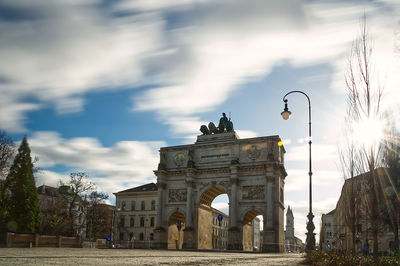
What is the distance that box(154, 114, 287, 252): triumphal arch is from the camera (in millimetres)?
53156

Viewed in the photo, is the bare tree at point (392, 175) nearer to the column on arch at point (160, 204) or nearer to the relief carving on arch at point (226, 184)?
the relief carving on arch at point (226, 184)

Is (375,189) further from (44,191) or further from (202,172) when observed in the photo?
(44,191)

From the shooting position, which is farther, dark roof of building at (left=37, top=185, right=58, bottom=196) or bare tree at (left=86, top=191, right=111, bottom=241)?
dark roof of building at (left=37, top=185, right=58, bottom=196)

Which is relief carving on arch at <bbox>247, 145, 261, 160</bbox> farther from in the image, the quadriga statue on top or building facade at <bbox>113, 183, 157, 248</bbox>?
building facade at <bbox>113, 183, 157, 248</bbox>

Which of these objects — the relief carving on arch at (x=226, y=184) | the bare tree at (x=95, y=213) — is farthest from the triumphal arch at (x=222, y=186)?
the bare tree at (x=95, y=213)

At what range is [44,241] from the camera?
40469 mm

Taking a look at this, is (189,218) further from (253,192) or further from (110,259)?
(110,259)

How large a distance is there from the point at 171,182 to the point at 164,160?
3667 millimetres

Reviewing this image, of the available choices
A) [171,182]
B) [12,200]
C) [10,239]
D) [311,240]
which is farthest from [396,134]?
[171,182]

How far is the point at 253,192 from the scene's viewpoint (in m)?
54.8

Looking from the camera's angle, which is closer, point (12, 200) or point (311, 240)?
point (311, 240)

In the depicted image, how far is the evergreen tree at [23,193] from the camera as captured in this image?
4506 cm

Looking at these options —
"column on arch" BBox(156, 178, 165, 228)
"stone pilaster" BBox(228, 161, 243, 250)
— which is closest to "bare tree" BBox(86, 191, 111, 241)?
"column on arch" BBox(156, 178, 165, 228)

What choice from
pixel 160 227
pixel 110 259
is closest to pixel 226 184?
pixel 160 227
